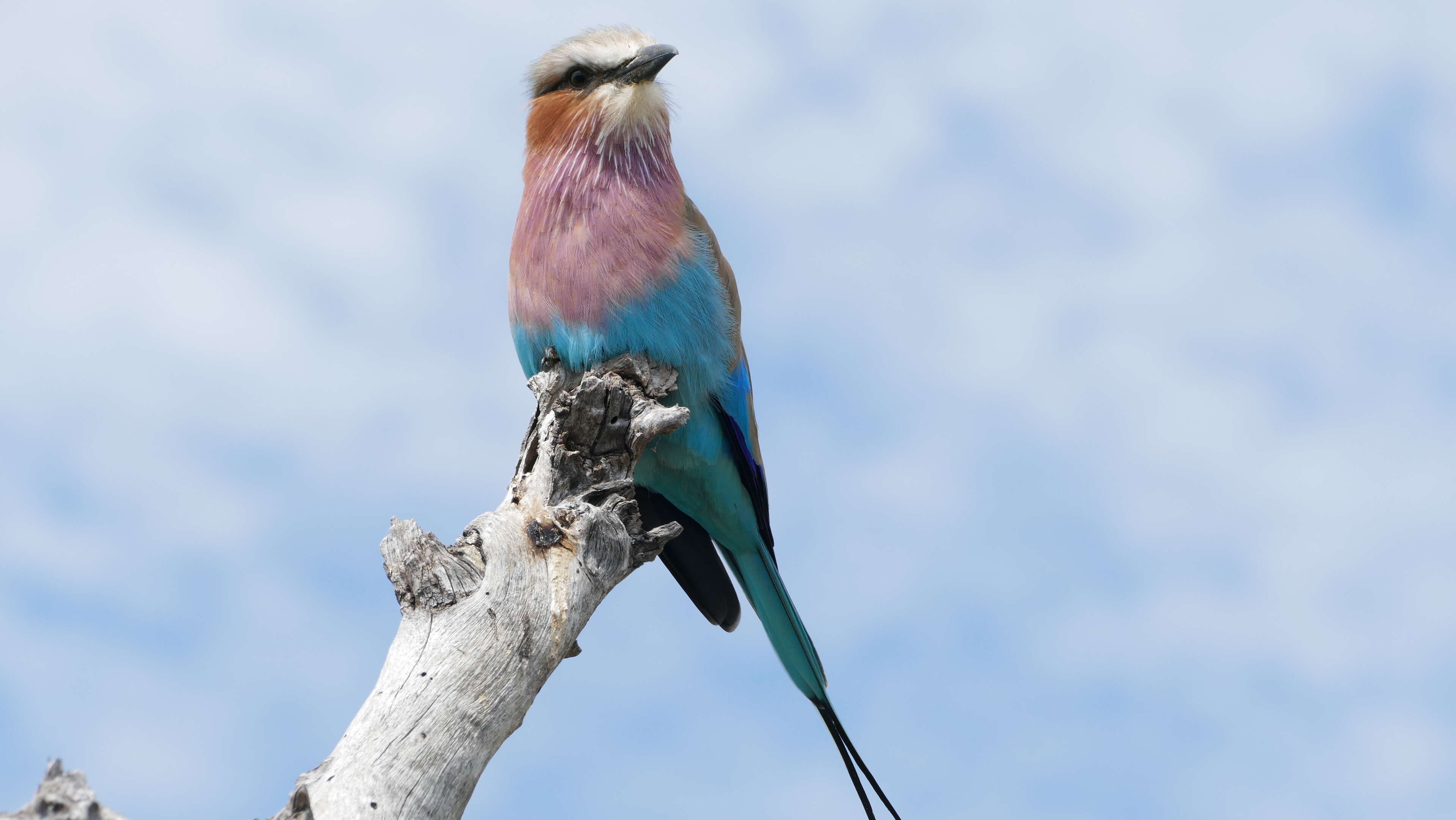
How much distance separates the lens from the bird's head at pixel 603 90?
432 cm

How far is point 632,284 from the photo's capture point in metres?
4.10

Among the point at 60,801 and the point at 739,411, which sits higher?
the point at 739,411

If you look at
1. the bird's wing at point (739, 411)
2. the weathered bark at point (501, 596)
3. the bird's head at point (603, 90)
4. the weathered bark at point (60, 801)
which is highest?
the bird's head at point (603, 90)

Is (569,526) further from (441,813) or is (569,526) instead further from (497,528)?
(441,813)

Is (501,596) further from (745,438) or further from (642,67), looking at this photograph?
(642,67)

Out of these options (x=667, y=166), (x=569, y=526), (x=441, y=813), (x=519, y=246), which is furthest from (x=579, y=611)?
(x=667, y=166)

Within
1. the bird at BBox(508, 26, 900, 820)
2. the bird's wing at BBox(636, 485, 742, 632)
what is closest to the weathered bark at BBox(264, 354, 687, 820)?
the bird at BBox(508, 26, 900, 820)

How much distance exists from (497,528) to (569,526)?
0.76 ft

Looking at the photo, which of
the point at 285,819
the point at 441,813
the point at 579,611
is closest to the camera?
the point at 285,819

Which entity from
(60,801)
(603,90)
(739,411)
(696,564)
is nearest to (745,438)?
(739,411)

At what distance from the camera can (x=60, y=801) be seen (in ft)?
7.68

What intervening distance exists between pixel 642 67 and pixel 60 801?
3.12 metres

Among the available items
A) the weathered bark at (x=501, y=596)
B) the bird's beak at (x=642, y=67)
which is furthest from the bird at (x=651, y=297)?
the weathered bark at (x=501, y=596)

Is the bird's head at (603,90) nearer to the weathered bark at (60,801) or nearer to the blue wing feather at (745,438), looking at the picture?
the blue wing feather at (745,438)
